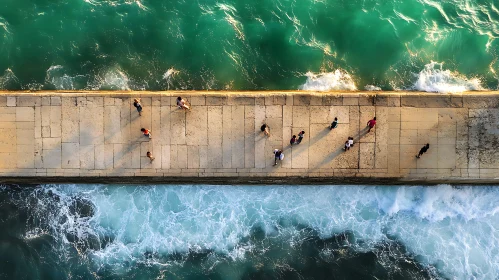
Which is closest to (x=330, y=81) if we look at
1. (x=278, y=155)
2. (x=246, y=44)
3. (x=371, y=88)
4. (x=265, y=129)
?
(x=371, y=88)

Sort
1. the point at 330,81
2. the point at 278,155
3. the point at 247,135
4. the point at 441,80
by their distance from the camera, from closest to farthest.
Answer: the point at 278,155, the point at 247,135, the point at 441,80, the point at 330,81

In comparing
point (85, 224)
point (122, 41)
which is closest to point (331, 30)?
point (122, 41)

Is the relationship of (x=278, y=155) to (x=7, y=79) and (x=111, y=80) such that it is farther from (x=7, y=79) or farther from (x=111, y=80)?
(x=7, y=79)

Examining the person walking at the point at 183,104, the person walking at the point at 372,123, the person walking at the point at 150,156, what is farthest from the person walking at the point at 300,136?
the person walking at the point at 150,156

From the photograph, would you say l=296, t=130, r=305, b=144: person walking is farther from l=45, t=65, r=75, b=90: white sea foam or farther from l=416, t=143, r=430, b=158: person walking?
l=45, t=65, r=75, b=90: white sea foam

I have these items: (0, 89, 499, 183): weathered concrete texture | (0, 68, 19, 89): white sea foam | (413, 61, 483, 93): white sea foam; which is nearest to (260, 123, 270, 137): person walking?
(0, 89, 499, 183): weathered concrete texture
